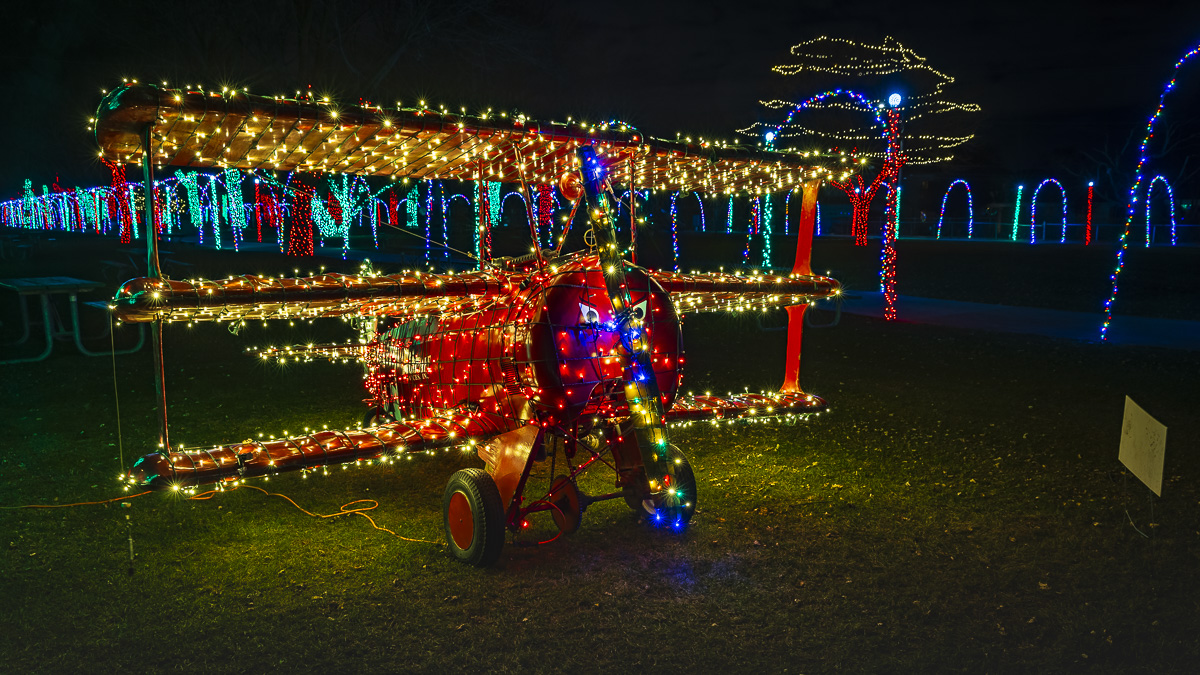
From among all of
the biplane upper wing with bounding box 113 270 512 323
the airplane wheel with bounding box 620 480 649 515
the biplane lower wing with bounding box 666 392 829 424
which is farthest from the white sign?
the biplane upper wing with bounding box 113 270 512 323

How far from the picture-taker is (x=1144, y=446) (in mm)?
4207

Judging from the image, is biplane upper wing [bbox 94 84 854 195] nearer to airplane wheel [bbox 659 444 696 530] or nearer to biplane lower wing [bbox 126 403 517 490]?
biplane lower wing [bbox 126 403 517 490]

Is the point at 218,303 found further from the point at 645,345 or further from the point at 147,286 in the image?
the point at 645,345

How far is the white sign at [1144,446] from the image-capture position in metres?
4.04

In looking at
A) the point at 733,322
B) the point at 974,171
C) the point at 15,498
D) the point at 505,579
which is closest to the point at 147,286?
the point at 505,579

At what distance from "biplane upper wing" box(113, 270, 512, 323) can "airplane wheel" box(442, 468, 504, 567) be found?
0.96 meters

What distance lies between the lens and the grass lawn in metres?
3.30

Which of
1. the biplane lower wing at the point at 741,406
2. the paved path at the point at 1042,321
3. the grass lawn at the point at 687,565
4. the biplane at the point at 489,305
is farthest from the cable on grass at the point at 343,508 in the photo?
the paved path at the point at 1042,321

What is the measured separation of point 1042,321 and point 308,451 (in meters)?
12.1

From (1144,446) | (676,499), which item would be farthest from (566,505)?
(1144,446)

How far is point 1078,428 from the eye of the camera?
665 cm

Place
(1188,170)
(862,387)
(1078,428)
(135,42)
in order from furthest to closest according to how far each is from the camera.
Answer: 1. (1188,170)
2. (135,42)
3. (862,387)
4. (1078,428)

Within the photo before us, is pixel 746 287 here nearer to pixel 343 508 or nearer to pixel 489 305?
pixel 489 305

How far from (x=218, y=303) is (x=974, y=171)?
5037 centimetres
